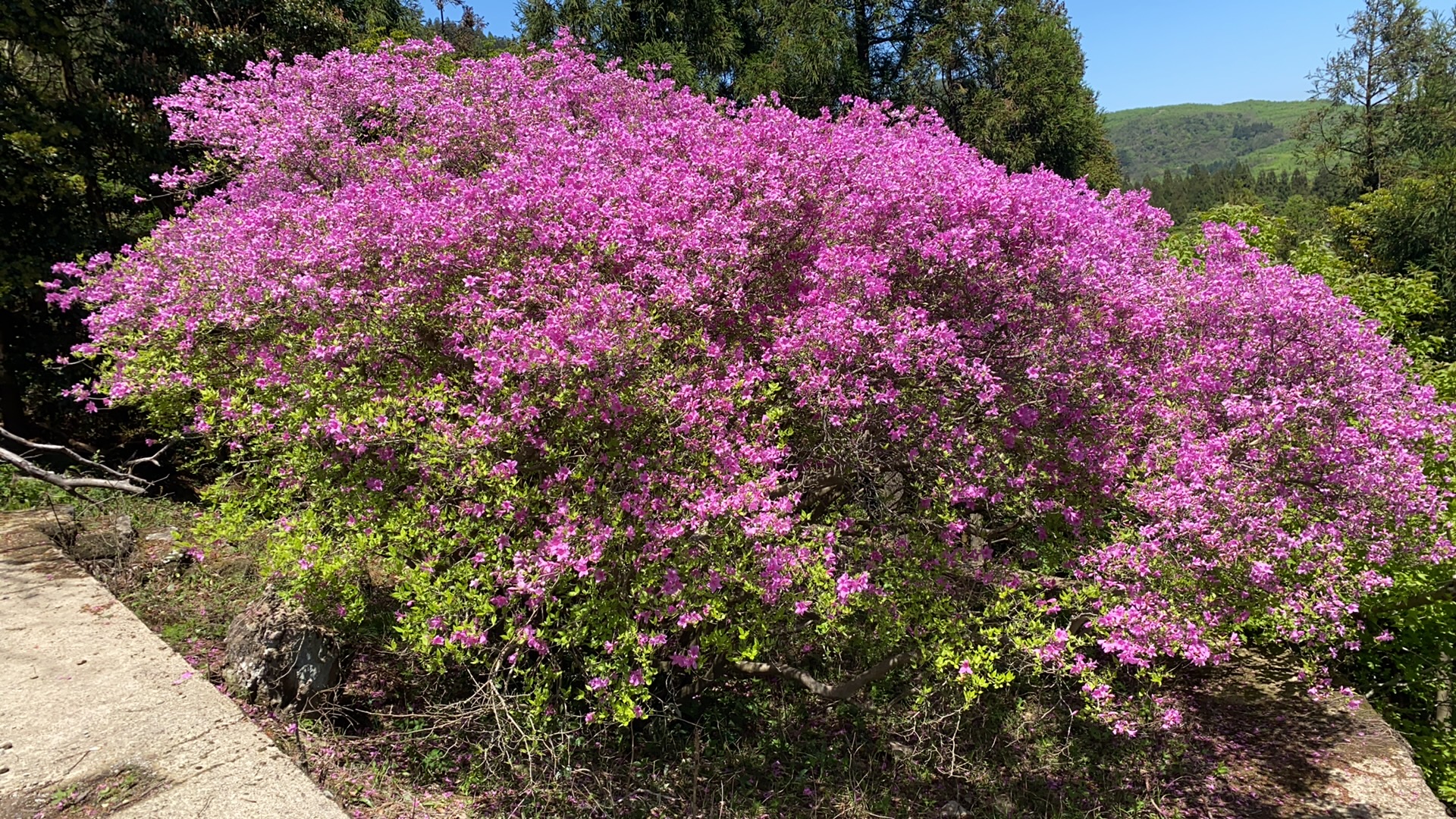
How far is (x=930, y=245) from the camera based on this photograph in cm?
459

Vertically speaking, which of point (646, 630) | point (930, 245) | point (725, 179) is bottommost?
point (646, 630)

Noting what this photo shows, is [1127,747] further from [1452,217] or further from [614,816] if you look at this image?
[1452,217]

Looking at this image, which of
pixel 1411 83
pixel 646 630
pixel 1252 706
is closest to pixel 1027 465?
pixel 646 630

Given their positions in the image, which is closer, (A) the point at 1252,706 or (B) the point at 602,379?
(B) the point at 602,379

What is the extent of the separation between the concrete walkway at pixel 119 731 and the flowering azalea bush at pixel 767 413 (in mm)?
928

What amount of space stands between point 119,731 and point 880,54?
831 inches

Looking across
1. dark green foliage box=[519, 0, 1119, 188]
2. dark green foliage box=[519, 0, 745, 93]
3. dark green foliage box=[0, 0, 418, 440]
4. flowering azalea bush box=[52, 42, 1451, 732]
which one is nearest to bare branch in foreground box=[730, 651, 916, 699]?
flowering azalea bush box=[52, 42, 1451, 732]

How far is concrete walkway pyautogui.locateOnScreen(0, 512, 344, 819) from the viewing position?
3.58 m

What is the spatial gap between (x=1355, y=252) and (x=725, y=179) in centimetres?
2802

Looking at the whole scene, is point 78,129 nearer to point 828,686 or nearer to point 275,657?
point 275,657

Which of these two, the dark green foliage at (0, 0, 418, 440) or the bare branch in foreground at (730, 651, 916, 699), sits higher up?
the dark green foliage at (0, 0, 418, 440)

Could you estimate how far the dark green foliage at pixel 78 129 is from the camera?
8766 millimetres

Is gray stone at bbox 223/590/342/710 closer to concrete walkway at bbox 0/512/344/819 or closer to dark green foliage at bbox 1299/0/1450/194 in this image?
concrete walkway at bbox 0/512/344/819

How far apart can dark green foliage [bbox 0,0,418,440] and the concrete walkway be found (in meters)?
5.84
